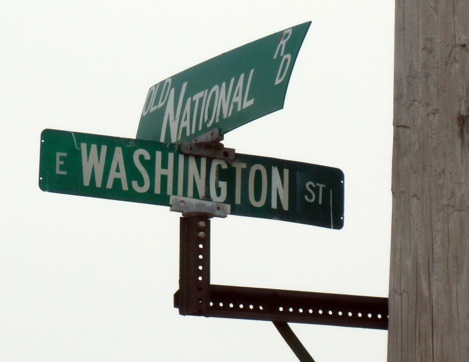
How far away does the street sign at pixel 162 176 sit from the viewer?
3646 mm

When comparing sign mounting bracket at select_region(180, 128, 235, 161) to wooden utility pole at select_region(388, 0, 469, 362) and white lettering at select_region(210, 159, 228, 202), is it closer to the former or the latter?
white lettering at select_region(210, 159, 228, 202)

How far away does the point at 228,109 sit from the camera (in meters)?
3.75

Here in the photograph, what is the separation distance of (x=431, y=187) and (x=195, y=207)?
3.02ft

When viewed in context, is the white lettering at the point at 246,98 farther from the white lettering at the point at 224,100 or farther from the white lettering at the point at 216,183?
the white lettering at the point at 216,183

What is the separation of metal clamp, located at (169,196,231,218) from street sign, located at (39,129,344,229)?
0.04 m

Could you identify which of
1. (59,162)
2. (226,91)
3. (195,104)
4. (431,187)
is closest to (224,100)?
(226,91)

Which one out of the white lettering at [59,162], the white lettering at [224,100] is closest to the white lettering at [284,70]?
the white lettering at [224,100]

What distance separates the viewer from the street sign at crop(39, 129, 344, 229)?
365cm

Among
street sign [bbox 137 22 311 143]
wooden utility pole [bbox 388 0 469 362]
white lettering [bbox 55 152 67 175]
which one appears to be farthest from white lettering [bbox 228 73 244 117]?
wooden utility pole [bbox 388 0 469 362]

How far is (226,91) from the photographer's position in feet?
12.6

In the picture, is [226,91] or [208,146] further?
[226,91]

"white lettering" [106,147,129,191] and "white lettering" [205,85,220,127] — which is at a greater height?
"white lettering" [205,85,220,127]

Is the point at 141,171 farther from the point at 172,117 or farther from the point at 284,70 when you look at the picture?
the point at 284,70

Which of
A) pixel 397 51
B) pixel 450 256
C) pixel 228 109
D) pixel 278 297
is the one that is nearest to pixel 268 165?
pixel 228 109
